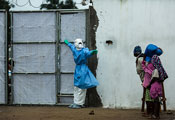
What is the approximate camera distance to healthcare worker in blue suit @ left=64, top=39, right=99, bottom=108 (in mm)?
9070

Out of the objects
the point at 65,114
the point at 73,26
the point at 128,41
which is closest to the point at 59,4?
the point at 73,26

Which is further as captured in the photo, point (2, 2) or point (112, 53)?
point (2, 2)

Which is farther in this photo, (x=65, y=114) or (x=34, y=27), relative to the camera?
(x=34, y=27)

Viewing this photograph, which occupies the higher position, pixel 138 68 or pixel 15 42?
pixel 15 42

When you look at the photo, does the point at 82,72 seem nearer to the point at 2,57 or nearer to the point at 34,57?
the point at 34,57

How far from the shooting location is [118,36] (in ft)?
30.4

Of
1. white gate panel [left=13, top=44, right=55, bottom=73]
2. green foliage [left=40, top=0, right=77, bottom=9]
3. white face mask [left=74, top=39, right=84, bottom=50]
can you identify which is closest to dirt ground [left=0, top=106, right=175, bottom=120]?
white gate panel [left=13, top=44, right=55, bottom=73]

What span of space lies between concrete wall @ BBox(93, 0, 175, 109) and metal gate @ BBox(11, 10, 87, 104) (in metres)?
0.62

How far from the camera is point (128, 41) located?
9.24 metres

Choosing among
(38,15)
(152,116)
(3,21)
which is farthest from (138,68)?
(3,21)

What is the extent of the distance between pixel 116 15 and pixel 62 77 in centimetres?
198

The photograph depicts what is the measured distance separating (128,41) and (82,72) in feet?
4.28

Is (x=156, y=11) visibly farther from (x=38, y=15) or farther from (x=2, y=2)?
(x=2, y=2)

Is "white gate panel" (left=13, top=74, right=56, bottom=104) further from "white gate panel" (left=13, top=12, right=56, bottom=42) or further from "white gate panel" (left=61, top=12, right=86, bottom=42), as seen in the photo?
"white gate panel" (left=61, top=12, right=86, bottom=42)
